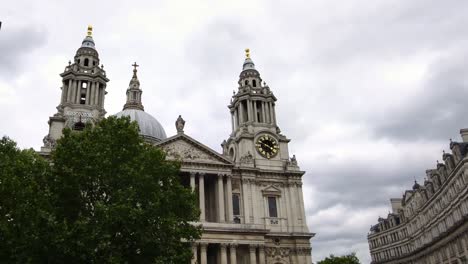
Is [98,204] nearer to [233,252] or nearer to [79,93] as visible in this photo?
[233,252]

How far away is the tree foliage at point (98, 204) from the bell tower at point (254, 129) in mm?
29460

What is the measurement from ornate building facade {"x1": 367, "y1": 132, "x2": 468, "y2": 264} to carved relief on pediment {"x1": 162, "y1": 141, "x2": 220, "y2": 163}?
30663mm

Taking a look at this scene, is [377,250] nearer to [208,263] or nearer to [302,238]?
[302,238]

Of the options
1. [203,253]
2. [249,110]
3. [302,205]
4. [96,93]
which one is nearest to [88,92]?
[96,93]

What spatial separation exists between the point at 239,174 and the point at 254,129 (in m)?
7.80

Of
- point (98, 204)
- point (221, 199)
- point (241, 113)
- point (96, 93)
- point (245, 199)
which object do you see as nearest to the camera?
point (98, 204)

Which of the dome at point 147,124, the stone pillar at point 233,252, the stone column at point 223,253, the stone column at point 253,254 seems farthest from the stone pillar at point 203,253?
the dome at point 147,124

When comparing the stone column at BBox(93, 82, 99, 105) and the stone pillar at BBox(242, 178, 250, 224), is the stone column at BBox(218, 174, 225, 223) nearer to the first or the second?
the stone pillar at BBox(242, 178, 250, 224)

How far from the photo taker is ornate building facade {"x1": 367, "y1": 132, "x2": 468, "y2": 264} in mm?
55500

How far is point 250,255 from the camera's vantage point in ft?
154

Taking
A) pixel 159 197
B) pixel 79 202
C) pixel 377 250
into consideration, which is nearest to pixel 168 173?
pixel 159 197

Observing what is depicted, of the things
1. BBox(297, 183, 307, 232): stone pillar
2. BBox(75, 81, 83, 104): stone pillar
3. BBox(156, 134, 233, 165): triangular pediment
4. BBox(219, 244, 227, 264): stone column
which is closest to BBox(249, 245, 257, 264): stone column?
BBox(219, 244, 227, 264): stone column

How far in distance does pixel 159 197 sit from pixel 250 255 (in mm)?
25717

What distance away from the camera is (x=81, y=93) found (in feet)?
187
